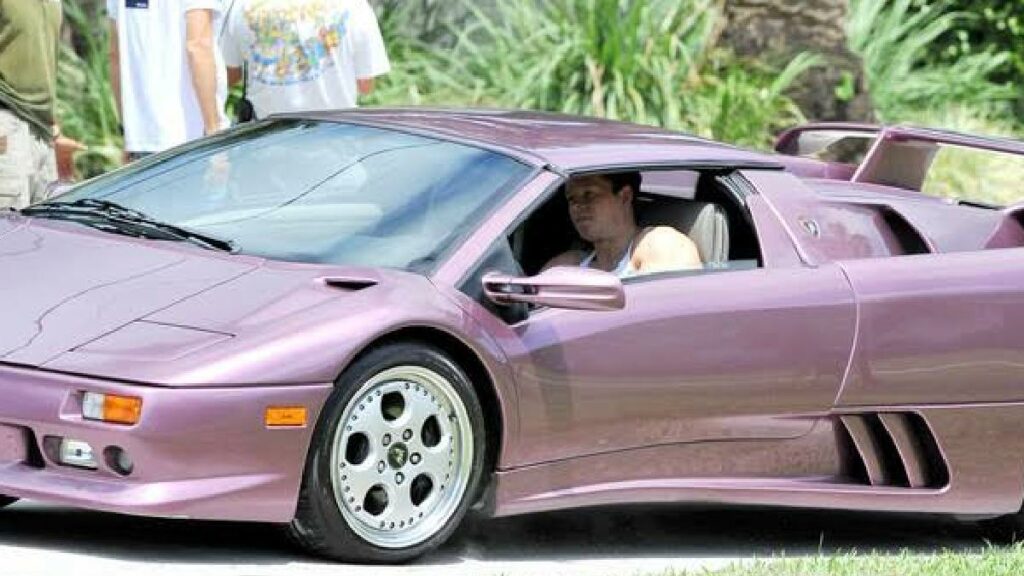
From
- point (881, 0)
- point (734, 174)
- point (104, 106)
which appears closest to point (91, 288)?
point (734, 174)

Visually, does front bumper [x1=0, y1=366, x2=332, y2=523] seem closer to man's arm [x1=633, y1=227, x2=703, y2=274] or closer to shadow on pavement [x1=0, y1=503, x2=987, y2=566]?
shadow on pavement [x1=0, y1=503, x2=987, y2=566]

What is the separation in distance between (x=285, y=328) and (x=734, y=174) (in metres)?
1.99

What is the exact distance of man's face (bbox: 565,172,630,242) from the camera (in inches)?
321

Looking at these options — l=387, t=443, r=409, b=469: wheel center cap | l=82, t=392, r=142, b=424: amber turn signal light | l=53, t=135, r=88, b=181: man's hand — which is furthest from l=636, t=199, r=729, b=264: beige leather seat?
l=53, t=135, r=88, b=181: man's hand

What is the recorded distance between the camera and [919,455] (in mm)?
8227

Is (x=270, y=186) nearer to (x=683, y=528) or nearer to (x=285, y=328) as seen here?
(x=285, y=328)

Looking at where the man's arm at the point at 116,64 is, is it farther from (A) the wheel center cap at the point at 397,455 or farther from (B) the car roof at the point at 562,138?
(A) the wheel center cap at the point at 397,455

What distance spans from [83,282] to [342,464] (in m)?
0.92

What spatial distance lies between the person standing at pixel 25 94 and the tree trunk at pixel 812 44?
6409 mm

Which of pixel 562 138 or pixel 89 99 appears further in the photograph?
pixel 89 99

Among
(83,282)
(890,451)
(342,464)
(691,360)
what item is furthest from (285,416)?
(890,451)

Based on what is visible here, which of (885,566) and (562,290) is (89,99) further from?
(885,566)

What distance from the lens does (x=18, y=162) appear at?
33.3 feet

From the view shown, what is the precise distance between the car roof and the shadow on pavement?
115cm
